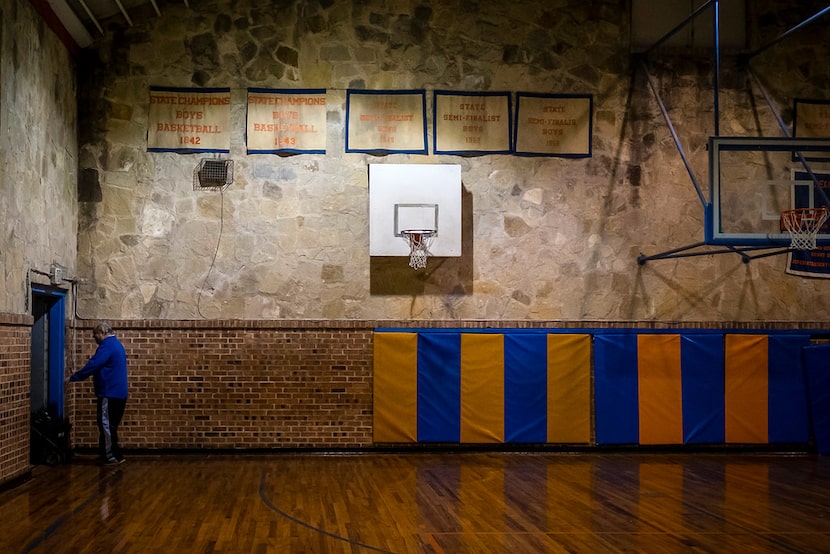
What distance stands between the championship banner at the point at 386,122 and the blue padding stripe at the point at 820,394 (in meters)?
5.42

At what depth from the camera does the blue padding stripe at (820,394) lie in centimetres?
1017

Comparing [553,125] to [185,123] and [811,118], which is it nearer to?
[811,118]

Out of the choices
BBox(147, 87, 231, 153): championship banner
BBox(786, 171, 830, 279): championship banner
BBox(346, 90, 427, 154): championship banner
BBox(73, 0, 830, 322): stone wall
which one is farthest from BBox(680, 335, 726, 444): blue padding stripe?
BBox(147, 87, 231, 153): championship banner

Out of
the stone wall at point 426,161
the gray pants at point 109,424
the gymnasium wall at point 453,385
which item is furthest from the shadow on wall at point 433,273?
the gray pants at point 109,424

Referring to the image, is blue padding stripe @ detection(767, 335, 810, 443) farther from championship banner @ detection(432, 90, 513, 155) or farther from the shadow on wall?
championship banner @ detection(432, 90, 513, 155)

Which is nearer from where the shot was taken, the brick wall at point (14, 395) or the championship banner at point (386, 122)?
the brick wall at point (14, 395)

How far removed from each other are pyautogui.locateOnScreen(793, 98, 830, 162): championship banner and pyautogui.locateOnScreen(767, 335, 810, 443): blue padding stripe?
244 centimetres

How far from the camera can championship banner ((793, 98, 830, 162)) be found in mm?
10758

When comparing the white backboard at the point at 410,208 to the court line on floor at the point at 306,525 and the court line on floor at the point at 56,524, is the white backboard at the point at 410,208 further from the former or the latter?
the court line on floor at the point at 56,524

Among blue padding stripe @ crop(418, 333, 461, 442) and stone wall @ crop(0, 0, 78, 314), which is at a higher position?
stone wall @ crop(0, 0, 78, 314)

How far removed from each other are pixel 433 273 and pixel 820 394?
4930 millimetres

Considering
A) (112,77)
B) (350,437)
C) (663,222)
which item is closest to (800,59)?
(663,222)

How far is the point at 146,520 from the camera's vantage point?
241 inches

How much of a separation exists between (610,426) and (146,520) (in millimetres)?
5949
